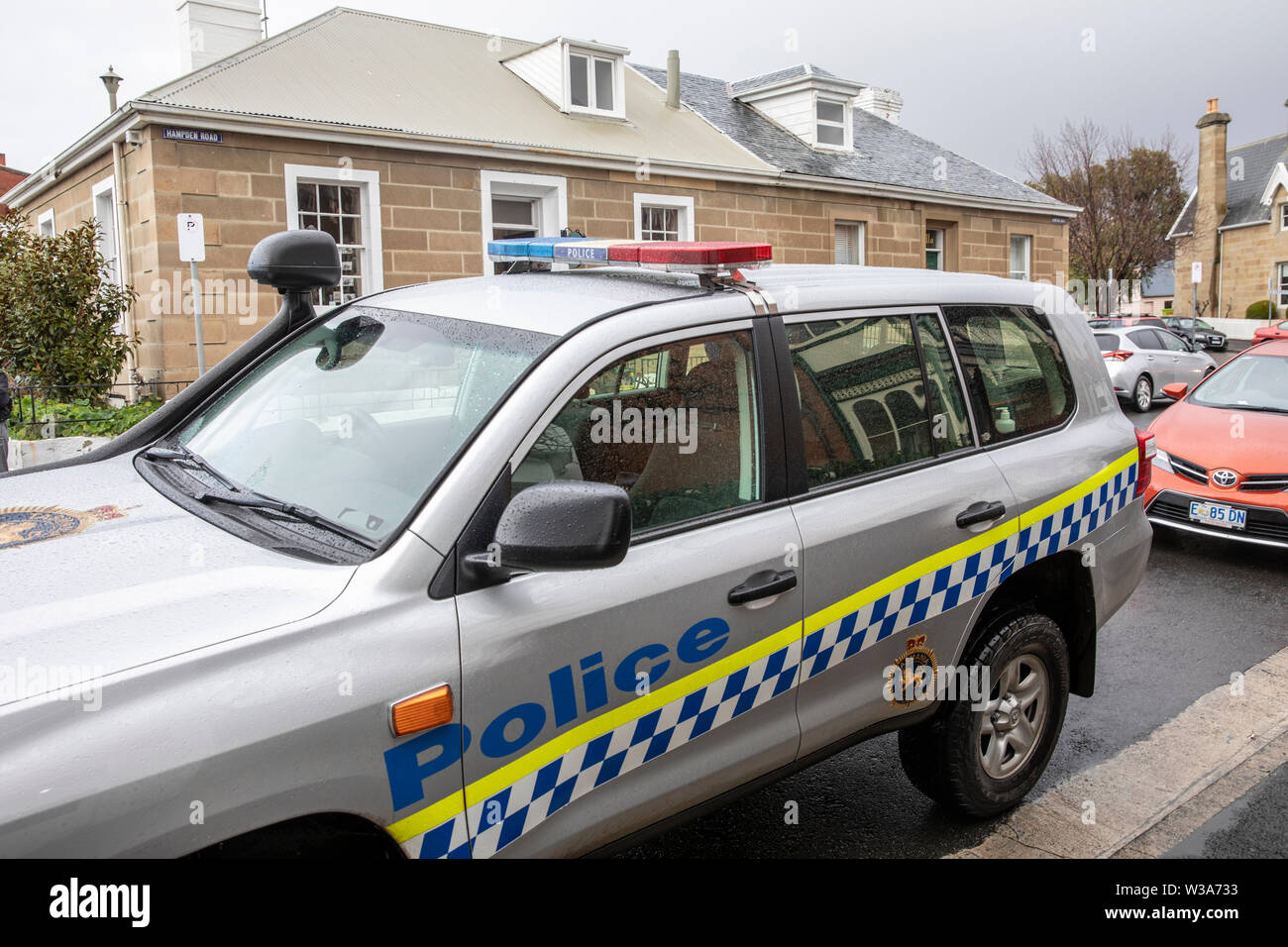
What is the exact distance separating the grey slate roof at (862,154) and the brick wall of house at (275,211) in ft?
5.23

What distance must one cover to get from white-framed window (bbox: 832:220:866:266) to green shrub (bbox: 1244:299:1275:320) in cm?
3162

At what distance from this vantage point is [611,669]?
7.65 ft

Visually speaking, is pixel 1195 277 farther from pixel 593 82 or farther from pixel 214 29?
pixel 214 29

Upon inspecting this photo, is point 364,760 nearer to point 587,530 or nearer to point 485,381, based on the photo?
point 587,530

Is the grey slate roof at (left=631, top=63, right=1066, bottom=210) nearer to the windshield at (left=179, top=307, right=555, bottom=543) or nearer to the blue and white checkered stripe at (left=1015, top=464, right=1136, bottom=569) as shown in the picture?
the blue and white checkered stripe at (left=1015, top=464, right=1136, bottom=569)

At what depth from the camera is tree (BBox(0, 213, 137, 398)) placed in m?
12.3

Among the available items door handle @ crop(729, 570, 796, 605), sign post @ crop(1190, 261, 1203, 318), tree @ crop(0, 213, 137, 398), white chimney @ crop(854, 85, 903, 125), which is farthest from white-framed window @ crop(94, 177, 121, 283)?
sign post @ crop(1190, 261, 1203, 318)

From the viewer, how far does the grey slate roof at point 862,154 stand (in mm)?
20281

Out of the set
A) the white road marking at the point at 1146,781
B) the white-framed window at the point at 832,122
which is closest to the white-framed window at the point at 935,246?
the white-framed window at the point at 832,122

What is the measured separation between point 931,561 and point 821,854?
116 centimetres

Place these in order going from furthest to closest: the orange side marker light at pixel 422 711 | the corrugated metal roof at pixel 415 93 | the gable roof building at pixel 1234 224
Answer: the gable roof building at pixel 1234 224
the corrugated metal roof at pixel 415 93
the orange side marker light at pixel 422 711

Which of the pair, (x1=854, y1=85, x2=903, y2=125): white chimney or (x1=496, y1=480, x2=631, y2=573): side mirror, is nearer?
(x1=496, y1=480, x2=631, y2=573): side mirror

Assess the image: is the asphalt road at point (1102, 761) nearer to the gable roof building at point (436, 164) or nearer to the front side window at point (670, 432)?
the front side window at point (670, 432)

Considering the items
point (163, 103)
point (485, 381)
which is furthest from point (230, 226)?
point (485, 381)
